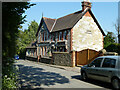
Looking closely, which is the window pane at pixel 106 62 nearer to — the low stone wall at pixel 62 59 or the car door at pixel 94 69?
the car door at pixel 94 69

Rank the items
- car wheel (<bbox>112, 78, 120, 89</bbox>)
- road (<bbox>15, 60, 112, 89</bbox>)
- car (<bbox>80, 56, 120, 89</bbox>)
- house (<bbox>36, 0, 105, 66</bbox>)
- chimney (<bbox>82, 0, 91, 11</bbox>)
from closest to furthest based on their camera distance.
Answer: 1. car wheel (<bbox>112, 78, 120, 89</bbox>)
2. car (<bbox>80, 56, 120, 89</bbox>)
3. road (<bbox>15, 60, 112, 89</bbox>)
4. house (<bbox>36, 0, 105, 66</bbox>)
5. chimney (<bbox>82, 0, 91, 11</bbox>)

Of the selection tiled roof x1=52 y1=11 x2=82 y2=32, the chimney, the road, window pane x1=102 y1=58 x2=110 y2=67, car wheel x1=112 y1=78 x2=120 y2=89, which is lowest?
the road

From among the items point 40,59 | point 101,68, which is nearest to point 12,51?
point 101,68

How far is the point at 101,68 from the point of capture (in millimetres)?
7547

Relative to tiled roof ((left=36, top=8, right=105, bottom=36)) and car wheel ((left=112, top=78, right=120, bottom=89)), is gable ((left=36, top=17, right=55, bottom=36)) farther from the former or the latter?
car wheel ((left=112, top=78, right=120, bottom=89))

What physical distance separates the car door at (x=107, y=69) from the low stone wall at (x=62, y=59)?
874 cm

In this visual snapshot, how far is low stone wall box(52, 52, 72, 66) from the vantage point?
53.8 ft

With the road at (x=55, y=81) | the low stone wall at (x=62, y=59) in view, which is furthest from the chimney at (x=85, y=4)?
the road at (x=55, y=81)

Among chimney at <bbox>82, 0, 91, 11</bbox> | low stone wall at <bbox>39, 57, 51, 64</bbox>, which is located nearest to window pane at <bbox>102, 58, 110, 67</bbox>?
low stone wall at <bbox>39, 57, 51, 64</bbox>

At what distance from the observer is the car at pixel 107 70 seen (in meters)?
6.57

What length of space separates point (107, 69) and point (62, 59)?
35.7ft

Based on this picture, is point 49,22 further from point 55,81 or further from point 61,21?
point 55,81

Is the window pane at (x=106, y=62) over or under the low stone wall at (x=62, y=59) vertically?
over

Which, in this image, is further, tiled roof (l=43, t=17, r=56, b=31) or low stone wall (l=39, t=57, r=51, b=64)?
tiled roof (l=43, t=17, r=56, b=31)
